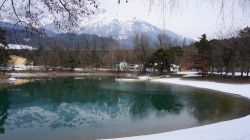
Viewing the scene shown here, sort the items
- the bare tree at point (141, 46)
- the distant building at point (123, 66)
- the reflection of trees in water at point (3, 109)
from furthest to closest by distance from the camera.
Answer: the distant building at point (123, 66), the bare tree at point (141, 46), the reflection of trees in water at point (3, 109)

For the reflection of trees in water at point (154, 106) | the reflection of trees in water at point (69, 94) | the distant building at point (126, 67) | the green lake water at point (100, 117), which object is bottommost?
the reflection of trees in water at point (154, 106)

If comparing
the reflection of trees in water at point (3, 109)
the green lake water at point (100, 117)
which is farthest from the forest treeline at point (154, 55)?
the green lake water at point (100, 117)

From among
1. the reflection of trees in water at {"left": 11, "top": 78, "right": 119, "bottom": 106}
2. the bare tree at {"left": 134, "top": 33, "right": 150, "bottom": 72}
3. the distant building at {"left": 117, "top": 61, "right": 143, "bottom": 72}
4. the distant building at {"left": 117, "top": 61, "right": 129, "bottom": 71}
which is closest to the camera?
the reflection of trees in water at {"left": 11, "top": 78, "right": 119, "bottom": 106}

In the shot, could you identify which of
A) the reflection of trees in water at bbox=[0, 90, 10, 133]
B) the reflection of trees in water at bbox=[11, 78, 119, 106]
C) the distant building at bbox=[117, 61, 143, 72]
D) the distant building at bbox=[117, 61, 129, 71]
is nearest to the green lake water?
the reflection of trees in water at bbox=[0, 90, 10, 133]

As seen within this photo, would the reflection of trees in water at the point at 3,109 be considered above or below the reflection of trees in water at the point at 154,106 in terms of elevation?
above

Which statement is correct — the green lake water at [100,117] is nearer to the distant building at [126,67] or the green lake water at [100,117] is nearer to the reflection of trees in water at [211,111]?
the reflection of trees in water at [211,111]

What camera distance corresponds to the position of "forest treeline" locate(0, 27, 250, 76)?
56031 millimetres

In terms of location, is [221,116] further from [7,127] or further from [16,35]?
[16,35]

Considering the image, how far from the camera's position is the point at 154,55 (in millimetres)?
77188

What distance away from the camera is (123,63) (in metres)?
107

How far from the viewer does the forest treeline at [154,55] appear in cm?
5603

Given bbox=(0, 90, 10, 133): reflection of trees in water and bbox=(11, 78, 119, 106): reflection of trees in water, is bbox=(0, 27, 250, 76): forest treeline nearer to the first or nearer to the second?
bbox=(11, 78, 119, 106): reflection of trees in water

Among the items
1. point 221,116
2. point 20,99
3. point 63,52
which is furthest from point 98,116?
point 63,52

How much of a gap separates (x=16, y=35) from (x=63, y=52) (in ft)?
318
